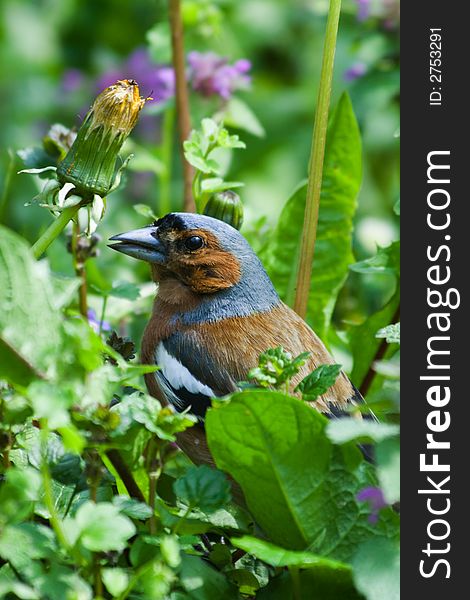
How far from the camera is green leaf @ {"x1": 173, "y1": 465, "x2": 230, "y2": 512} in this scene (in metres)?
1.70

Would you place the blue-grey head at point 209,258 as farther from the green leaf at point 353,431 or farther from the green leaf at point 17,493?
the green leaf at point 17,493

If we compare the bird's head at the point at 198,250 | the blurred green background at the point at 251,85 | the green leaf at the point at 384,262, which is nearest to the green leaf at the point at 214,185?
the bird's head at the point at 198,250

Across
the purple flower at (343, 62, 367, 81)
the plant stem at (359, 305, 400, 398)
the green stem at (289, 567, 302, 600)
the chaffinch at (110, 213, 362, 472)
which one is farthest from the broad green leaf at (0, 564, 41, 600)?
the purple flower at (343, 62, 367, 81)

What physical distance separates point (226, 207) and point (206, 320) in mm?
275

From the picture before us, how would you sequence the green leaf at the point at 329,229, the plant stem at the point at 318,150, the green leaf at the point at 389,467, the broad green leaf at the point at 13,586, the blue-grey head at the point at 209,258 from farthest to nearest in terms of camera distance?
the green leaf at the point at 329,229 < the blue-grey head at the point at 209,258 < the plant stem at the point at 318,150 < the green leaf at the point at 389,467 < the broad green leaf at the point at 13,586

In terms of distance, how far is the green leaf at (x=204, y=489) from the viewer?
1.70 meters

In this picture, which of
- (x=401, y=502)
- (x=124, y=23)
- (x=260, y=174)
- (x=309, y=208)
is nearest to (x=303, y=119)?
(x=260, y=174)

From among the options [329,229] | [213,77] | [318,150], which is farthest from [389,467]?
[213,77]

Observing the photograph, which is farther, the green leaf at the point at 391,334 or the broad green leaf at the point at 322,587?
the green leaf at the point at 391,334

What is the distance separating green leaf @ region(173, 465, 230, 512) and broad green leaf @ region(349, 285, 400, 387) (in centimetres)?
102

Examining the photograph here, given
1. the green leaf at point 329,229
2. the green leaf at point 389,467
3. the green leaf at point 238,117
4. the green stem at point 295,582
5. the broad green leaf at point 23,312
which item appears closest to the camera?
the green leaf at point 389,467

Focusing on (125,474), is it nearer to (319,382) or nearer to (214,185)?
(319,382)

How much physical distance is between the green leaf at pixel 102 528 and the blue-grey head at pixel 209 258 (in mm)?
1032

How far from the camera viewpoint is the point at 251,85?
527 centimetres
